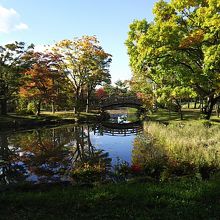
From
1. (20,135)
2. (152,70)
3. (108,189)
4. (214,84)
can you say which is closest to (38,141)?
(20,135)

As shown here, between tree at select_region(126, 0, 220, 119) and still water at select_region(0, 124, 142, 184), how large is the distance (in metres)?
7.22

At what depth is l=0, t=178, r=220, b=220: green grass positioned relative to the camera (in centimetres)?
802

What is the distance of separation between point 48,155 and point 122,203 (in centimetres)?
1431

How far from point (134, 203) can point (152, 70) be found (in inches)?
780

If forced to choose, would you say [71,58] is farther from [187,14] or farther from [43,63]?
[187,14]

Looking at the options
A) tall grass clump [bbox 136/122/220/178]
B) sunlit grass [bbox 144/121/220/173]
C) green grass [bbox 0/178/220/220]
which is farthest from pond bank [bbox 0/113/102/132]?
green grass [bbox 0/178/220/220]

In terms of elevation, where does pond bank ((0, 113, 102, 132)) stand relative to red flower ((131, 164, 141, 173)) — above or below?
above

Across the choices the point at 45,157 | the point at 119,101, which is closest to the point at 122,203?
the point at 45,157

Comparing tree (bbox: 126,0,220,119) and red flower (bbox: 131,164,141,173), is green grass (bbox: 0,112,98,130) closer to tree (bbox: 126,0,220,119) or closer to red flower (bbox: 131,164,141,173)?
tree (bbox: 126,0,220,119)

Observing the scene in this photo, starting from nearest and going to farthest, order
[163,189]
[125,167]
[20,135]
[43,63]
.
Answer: [163,189] < [125,167] < [20,135] < [43,63]

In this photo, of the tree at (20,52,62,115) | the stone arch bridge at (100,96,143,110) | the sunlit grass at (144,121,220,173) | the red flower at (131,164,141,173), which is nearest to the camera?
the red flower at (131,164,141,173)

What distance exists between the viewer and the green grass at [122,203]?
802cm

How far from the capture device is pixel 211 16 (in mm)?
22641

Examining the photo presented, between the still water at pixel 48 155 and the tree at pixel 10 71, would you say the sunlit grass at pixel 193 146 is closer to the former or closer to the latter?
the still water at pixel 48 155
